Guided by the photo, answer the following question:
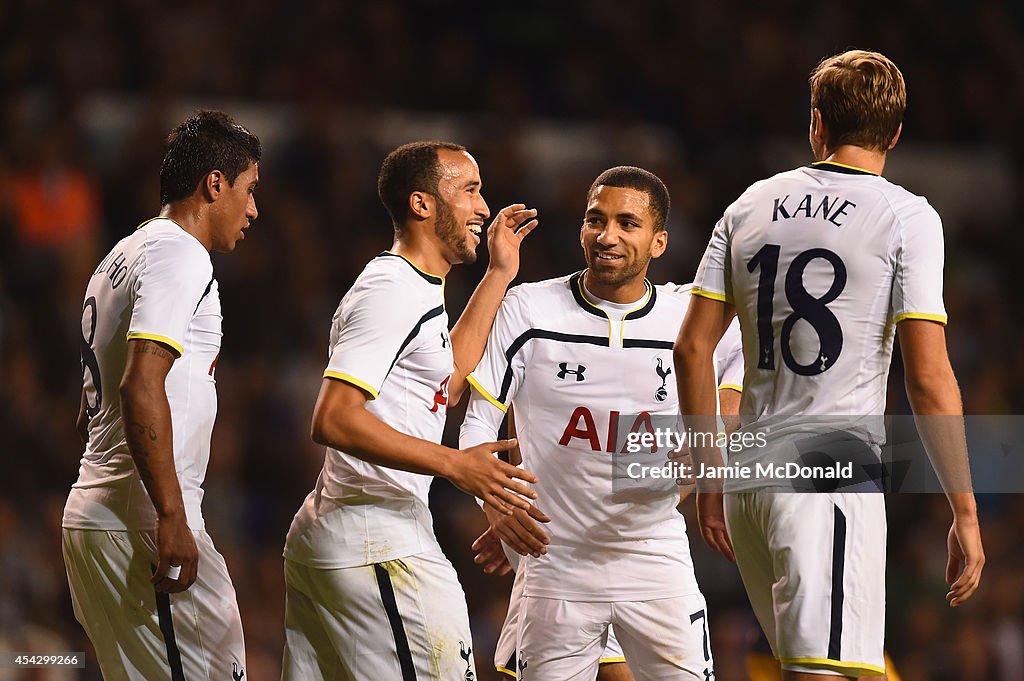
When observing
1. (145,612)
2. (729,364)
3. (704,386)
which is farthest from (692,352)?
(145,612)

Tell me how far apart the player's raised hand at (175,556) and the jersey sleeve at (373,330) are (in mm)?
613

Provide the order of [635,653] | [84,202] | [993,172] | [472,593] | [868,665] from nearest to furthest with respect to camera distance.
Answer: [868,665], [635,653], [472,593], [84,202], [993,172]

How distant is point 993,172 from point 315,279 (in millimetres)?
6126

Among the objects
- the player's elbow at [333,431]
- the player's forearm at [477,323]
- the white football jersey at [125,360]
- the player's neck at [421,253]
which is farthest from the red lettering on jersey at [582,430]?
the white football jersey at [125,360]

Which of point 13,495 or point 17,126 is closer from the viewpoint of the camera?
point 13,495

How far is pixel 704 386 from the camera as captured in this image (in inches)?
152

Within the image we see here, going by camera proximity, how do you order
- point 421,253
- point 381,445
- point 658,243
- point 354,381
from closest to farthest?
1. point 381,445
2. point 354,381
3. point 421,253
4. point 658,243

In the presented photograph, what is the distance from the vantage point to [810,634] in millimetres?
3516

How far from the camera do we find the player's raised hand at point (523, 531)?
394 cm

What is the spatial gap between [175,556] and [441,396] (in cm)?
95

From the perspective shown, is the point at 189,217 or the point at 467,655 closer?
the point at 467,655

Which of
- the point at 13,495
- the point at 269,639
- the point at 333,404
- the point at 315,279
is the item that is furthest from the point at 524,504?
the point at 315,279

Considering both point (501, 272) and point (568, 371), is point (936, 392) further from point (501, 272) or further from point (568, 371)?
point (501, 272)

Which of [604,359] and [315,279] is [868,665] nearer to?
[604,359]
